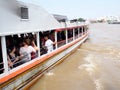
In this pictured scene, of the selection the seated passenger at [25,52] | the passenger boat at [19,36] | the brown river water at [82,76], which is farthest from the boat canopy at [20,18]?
the brown river water at [82,76]

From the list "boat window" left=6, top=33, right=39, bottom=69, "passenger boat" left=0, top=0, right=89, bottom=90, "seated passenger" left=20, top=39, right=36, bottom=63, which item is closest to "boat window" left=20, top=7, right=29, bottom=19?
"passenger boat" left=0, top=0, right=89, bottom=90

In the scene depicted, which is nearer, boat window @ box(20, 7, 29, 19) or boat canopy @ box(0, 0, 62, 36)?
boat canopy @ box(0, 0, 62, 36)

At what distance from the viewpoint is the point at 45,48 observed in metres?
8.00

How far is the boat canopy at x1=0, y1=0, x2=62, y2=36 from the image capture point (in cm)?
500

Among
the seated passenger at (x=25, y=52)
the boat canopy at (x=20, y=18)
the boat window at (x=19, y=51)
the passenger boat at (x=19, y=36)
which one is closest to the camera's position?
the passenger boat at (x=19, y=36)

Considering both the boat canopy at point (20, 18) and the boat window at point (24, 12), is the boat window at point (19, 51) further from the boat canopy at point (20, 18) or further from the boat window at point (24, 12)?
the boat window at point (24, 12)

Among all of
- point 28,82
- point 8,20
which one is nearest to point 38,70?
point 28,82

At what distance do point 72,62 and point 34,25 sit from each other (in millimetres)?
4130

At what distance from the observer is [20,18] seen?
5691 millimetres

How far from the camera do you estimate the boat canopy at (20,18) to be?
4996 mm

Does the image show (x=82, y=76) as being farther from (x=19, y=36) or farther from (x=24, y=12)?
(x=24, y=12)

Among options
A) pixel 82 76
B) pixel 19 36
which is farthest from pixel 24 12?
pixel 82 76

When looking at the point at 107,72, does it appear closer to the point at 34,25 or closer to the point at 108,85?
the point at 108,85

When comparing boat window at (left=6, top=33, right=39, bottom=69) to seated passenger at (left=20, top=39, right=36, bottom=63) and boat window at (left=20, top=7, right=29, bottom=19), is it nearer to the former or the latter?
seated passenger at (left=20, top=39, right=36, bottom=63)
